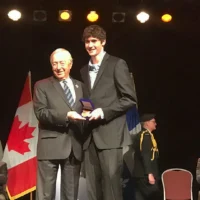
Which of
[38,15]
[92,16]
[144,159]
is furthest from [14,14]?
[144,159]

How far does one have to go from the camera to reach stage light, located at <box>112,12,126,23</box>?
6.76 meters

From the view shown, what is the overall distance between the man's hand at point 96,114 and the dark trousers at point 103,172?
0.23 metres

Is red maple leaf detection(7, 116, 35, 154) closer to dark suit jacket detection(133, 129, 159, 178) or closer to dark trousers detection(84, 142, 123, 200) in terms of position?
dark suit jacket detection(133, 129, 159, 178)

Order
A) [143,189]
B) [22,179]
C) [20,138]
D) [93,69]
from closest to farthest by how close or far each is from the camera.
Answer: [93,69]
[22,179]
[20,138]
[143,189]

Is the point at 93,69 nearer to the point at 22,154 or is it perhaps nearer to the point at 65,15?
the point at 22,154

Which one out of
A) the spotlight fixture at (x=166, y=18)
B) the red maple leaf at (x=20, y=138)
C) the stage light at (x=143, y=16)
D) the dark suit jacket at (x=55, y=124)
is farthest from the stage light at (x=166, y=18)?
the dark suit jacket at (x=55, y=124)

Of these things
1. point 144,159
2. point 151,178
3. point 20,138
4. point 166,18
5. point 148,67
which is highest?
point 166,18

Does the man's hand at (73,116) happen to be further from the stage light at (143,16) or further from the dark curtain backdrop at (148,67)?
the dark curtain backdrop at (148,67)

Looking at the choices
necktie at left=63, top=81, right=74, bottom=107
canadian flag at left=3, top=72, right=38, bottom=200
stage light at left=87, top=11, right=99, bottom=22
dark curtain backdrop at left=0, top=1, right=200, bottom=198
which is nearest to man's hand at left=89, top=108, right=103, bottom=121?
necktie at left=63, top=81, right=74, bottom=107

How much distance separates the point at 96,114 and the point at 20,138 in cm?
295

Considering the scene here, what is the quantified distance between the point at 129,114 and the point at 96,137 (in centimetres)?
318

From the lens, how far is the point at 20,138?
598cm

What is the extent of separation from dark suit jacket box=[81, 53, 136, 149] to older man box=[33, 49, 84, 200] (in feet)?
0.35

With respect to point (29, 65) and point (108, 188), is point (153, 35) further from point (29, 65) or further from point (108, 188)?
point (108, 188)
